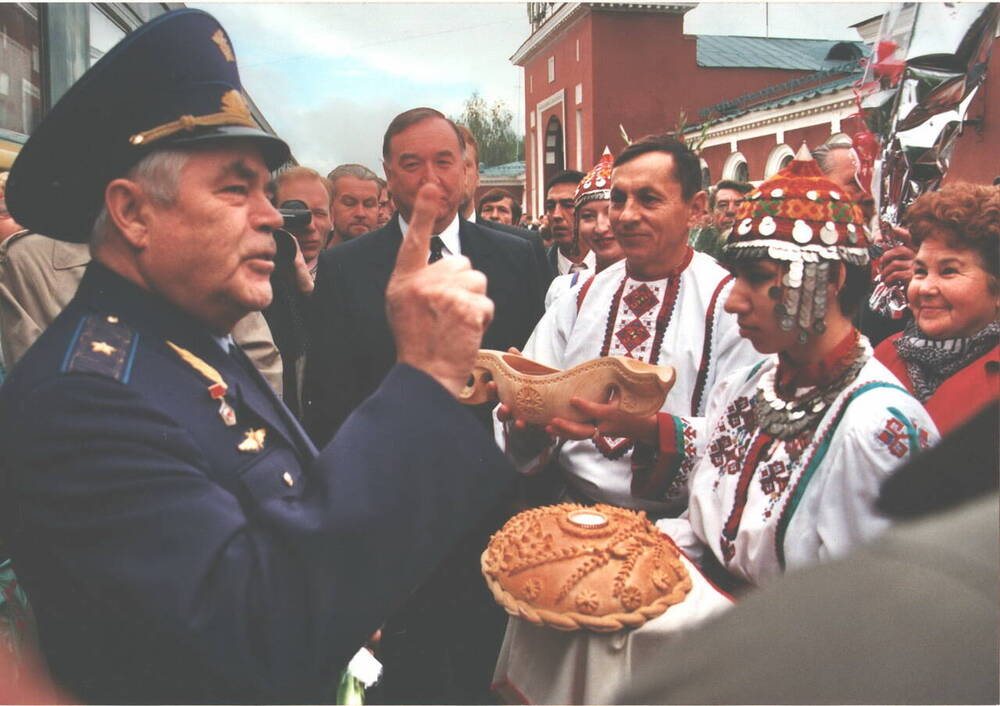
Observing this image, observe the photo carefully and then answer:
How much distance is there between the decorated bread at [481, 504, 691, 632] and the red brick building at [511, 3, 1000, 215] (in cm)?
1408

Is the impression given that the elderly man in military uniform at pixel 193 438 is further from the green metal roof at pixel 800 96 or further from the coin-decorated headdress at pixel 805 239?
the green metal roof at pixel 800 96

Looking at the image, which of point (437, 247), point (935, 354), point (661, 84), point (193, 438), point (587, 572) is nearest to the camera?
point (193, 438)

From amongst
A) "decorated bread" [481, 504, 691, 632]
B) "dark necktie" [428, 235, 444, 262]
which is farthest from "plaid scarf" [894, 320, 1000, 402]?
"dark necktie" [428, 235, 444, 262]

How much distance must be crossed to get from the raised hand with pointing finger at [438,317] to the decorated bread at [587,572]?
0.77 m

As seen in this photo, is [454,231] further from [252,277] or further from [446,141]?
[252,277]

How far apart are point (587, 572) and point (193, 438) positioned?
0.99m

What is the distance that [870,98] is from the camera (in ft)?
9.96

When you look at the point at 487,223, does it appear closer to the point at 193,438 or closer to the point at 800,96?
the point at 193,438

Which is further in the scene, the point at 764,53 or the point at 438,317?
the point at 764,53

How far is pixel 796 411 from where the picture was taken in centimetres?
194

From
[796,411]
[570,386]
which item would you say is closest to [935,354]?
[796,411]

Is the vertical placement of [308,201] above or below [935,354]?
above

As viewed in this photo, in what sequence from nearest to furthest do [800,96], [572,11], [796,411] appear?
[796,411] → [800,96] → [572,11]

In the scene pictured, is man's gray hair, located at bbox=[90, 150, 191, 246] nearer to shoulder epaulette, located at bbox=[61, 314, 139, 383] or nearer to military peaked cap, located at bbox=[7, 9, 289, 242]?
military peaked cap, located at bbox=[7, 9, 289, 242]
